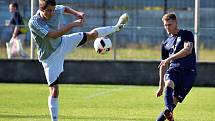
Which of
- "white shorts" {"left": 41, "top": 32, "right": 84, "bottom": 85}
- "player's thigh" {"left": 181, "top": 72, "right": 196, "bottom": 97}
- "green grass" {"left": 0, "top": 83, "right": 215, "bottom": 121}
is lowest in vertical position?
"green grass" {"left": 0, "top": 83, "right": 215, "bottom": 121}

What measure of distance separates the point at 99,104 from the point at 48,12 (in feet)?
16.2

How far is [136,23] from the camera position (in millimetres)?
27719

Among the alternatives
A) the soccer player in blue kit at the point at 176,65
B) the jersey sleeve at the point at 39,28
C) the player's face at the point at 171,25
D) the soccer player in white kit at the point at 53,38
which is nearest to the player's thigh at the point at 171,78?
the soccer player in blue kit at the point at 176,65

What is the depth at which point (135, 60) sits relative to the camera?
882 inches

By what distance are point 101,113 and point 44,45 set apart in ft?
9.36

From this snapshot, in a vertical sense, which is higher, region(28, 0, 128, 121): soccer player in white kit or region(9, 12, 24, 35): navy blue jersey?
region(28, 0, 128, 121): soccer player in white kit

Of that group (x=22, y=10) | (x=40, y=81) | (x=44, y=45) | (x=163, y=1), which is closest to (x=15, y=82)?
(x=40, y=81)

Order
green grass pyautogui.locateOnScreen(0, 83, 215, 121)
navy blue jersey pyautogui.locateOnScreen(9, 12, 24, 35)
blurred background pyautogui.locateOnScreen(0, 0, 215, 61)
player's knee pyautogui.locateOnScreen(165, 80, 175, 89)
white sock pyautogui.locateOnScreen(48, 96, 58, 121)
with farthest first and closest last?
navy blue jersey pyautogui.locateOnScreen(9, 12, 24, 35), blurred background pyautogui.locateOnScreen(0, 0, 215, 61), green grass pyautogui.locateOnScreen(0, 83, 215, 121), player's knee pyautogui.locateOnScreen(165, 80, 175, 89), white sock pyautogui.locateOnScreen(48, 96, 58, 121)

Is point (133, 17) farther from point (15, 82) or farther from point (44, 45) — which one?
point (44, 45)

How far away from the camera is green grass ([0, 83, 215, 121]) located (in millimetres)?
13484

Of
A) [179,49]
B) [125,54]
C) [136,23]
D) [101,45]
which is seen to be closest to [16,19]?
[125,54]

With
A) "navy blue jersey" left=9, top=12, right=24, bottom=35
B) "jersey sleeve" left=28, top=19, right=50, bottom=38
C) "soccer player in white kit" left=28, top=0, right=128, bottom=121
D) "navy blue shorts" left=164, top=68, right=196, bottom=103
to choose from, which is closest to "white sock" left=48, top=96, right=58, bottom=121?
"soccer player in white kit" left=28, top=0, right=128, bottom=121

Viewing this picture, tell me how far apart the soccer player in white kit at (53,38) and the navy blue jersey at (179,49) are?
102 centimetres

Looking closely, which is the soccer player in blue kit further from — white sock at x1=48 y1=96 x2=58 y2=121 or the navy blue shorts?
white sock at x1=48 y1=96 x2=58 y2=121
